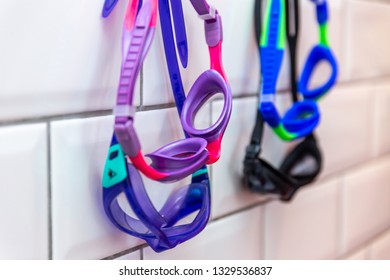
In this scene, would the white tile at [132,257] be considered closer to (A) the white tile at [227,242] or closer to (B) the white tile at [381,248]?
(A) the white tile at [227,242]

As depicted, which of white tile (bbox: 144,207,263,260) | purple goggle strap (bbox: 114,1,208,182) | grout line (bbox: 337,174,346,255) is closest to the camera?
purple goggle strap (bbox: 114,1,208,182)

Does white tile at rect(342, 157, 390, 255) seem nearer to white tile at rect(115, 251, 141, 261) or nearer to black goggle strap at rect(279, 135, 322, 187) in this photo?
black goggle strap at rect(279, 135, 322, 187)

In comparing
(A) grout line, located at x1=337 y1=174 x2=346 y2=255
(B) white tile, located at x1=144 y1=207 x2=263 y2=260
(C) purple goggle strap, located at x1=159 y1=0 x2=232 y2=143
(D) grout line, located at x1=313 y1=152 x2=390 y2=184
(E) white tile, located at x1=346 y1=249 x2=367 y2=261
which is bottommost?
(E) white tile, located at x1=346 y1=249 x2=367 y2=261

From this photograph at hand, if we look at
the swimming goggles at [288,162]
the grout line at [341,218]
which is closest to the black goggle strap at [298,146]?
the swimming goggles at [288,162]

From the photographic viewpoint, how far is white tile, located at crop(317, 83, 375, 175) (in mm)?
589

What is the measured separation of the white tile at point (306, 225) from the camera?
521mm

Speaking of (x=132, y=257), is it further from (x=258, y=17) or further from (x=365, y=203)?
(x=365, y=203)

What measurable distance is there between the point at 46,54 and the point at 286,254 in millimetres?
320

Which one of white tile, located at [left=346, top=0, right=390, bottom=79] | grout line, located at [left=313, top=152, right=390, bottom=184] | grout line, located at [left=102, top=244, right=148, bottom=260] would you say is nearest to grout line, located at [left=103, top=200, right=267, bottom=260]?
grout line, located at [left=102, top=244, right=148, bottom=260]

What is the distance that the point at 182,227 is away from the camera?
35 cm

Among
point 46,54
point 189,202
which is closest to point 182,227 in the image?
point 189,202

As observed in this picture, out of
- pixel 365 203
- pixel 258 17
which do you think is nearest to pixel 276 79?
pixel 258 17

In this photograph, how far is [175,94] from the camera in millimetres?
371

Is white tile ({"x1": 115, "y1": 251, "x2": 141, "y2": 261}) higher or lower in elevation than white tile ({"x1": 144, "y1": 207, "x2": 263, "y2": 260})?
higher
